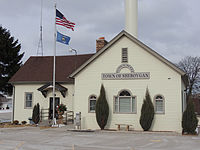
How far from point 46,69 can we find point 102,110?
973 centimetres

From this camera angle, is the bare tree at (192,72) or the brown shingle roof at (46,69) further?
the bare tree at (192,72)

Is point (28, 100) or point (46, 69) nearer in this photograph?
point (28, 100)

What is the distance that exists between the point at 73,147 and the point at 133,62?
8968mm

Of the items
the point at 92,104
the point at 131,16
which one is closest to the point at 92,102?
the point at 92,104

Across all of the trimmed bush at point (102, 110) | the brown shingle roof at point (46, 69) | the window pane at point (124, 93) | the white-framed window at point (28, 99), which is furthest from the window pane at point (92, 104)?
the white-framed window at point (28, 99)

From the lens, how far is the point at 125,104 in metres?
19.8

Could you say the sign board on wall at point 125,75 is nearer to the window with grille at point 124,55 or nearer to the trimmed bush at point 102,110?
the window with grille at point 124,55

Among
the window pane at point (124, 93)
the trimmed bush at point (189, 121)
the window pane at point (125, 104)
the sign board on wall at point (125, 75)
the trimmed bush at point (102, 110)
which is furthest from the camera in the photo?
the window pane at point (124, 93)

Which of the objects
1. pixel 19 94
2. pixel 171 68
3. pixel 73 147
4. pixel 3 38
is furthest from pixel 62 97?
pixel 3 38

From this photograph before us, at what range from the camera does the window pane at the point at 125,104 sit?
19641 mm

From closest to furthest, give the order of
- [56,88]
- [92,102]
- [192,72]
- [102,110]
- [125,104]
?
[102,110], [125,104], [92,102], [56,88], [192,72]

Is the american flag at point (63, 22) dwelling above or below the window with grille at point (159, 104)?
above

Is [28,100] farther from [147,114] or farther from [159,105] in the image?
[159,105]

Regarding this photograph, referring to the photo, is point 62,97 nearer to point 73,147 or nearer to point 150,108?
point 150,108
